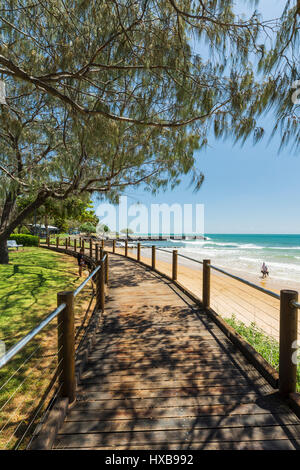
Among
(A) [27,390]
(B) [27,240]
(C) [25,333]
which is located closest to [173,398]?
(A) [27,390]

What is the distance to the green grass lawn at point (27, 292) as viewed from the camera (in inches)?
186

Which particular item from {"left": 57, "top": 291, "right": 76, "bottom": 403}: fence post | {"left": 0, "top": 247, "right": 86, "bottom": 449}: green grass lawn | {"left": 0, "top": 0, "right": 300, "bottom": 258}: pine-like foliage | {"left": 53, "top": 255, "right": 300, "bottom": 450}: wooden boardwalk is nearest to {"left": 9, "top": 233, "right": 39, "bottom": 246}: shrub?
{"left": 0, "top": 247, "right": 86, "bottom": 449}: green grass lawn

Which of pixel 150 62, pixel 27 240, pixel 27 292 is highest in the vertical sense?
pixel 150 62

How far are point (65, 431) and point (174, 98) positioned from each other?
4082 millimetres

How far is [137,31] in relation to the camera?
2.87 m

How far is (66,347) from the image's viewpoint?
2.03m

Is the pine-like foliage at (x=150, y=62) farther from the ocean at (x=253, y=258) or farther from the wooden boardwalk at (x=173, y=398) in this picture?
the ocean at (x=253, y=258)

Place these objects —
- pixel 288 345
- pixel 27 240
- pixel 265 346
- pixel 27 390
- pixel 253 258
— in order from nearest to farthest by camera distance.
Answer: pixel 288 345 < pixel 27 390 < pixel 265 346 < pixel 27 240 < pixel 253 258

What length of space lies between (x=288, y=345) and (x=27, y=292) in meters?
6.93

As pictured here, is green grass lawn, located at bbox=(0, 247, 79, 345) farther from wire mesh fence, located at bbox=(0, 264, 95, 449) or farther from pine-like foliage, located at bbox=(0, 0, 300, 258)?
pine-like foliage, located at bbox=(0, 0, 300, 258)

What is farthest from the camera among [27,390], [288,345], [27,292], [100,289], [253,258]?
[253,258]

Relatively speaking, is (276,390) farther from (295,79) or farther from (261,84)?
(261,84)

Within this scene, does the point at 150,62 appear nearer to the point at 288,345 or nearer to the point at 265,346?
the point at 288,345
